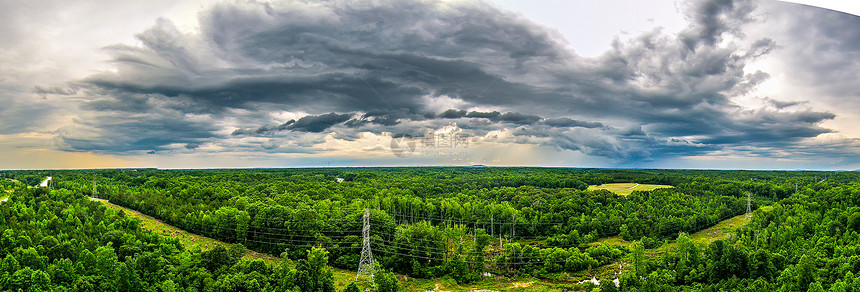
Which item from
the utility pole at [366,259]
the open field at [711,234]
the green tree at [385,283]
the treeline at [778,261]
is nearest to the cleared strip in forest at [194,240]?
the utility pole at [366,259]

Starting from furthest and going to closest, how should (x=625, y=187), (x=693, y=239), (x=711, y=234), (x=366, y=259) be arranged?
(x=625, y=187)
(x=711, y=234)
(x=693, y=239)
(x=366, y=259)

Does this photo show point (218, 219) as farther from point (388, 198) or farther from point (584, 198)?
point (584, 198)

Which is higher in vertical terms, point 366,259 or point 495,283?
point 366,259

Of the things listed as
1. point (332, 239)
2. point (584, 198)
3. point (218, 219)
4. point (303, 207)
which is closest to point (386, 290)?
point (332, 239)

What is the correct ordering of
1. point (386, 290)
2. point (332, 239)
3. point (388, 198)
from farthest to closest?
point (388, 198) → point (332, 239) → point (386, 290)

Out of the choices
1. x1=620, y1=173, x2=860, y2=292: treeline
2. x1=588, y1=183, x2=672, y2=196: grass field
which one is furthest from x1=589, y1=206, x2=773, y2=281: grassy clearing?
x1=588, y1=183, x2=672, y2=196: grass field

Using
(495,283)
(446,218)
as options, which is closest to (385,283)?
(495,283)

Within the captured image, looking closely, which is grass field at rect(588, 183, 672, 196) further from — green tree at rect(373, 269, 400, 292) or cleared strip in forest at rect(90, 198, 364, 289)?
green tree at rect(373, 269, 400, 292)

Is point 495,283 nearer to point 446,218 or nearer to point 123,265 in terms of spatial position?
point 446,218
